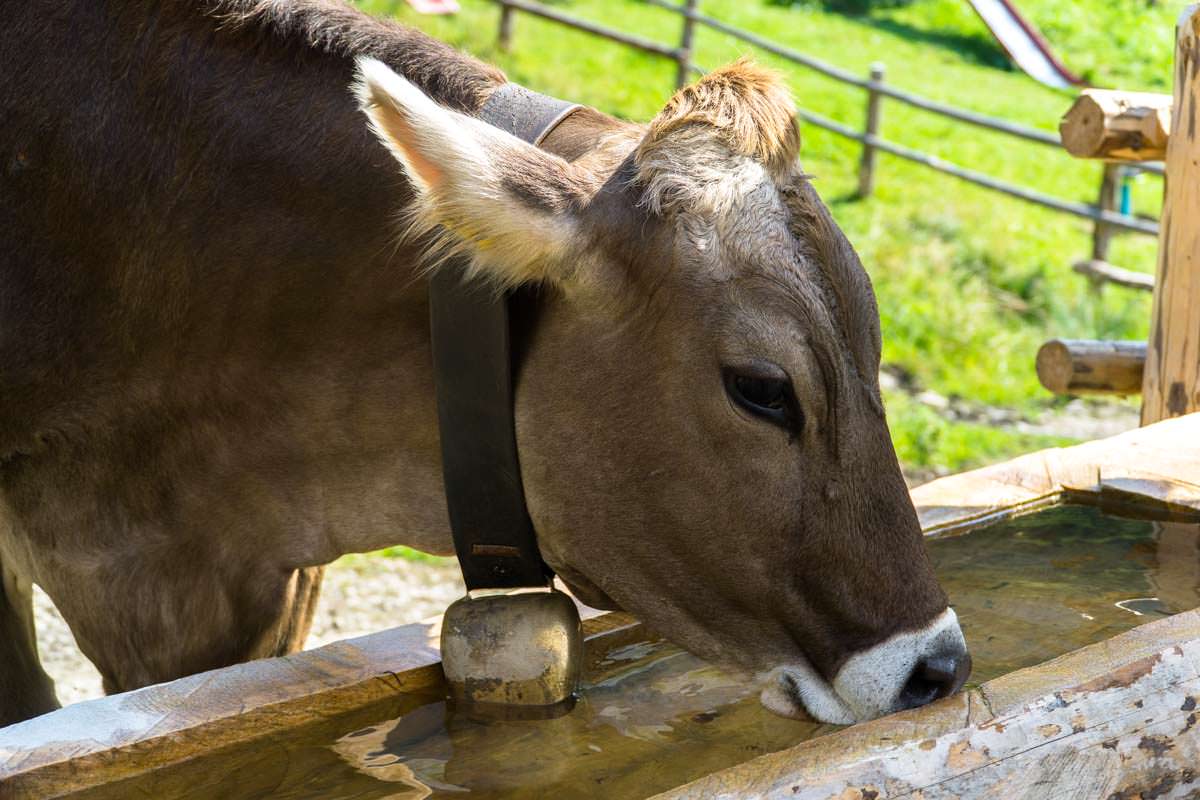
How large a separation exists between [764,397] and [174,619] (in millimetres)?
1236

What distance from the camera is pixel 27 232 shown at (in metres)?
2.66

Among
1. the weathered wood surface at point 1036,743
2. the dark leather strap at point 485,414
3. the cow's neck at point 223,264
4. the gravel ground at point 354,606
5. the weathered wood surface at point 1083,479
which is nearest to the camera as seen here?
the weathered wood surface at point 1036,743

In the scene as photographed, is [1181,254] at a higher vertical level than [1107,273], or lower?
higher

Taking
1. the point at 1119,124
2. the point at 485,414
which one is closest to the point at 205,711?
the point at 485,414

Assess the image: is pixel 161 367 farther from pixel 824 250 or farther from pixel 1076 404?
pixel 1076 404

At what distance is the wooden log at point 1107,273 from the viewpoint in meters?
9.76

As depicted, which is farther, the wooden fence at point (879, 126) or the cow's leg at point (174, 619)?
the wooden fence at point (879, 126)

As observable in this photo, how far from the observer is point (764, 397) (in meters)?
2.41

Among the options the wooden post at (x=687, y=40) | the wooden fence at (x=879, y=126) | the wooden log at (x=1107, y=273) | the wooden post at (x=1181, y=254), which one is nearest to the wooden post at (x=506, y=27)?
the wooden fence at (x=879, y=126)

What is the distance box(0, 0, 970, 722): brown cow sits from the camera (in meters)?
2.41

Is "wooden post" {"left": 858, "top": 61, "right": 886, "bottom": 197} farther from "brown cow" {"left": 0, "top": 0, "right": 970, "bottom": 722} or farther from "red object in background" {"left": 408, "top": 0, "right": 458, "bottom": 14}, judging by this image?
"brown cow" {"left": 0, "top": 0, "right": 970, "bottom": 722}

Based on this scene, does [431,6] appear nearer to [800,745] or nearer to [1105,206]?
[1105,206]

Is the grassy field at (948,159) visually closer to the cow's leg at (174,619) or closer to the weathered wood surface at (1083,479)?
the weathered wood surface at (1083,479)

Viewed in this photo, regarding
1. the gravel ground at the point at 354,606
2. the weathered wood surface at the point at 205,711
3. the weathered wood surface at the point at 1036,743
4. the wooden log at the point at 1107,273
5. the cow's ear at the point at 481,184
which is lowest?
the gravel ground at the point at 354,606
